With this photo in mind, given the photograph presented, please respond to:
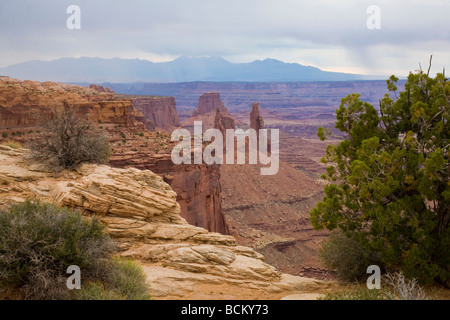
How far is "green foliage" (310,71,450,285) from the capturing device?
1197cm

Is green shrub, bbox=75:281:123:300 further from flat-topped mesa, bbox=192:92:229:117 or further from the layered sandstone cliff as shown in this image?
flat-topped mesa, bbox=192:92:229:117

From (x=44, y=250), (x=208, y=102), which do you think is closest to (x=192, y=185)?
(x=44, y=250)

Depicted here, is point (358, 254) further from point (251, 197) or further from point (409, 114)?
point (251, 197)

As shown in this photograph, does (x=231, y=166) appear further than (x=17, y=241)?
Yes

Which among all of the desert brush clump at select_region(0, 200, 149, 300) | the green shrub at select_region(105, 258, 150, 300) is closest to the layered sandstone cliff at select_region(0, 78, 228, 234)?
the desert brush clump at select_region(0, 200, 149, 300)

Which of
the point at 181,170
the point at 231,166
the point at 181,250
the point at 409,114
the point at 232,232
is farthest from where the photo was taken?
the point at 231,166

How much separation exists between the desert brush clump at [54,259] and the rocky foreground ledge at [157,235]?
145 cm

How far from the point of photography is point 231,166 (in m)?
→ 67.9

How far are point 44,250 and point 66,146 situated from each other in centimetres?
818

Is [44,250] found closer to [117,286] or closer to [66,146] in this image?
[117,286]

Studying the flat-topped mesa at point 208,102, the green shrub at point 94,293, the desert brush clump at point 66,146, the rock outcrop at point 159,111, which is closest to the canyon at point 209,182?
the desert brush clump at point 66,146
